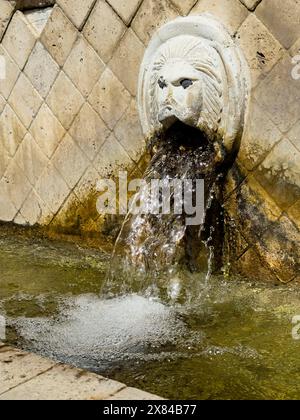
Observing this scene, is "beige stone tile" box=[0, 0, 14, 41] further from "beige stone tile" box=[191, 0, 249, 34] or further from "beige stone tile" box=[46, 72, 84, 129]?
"beige stone tile" box=[191, 0, 249, 34]

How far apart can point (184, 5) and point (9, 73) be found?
164 centimetres

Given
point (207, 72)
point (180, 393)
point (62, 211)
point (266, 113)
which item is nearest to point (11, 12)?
point (62, 211)

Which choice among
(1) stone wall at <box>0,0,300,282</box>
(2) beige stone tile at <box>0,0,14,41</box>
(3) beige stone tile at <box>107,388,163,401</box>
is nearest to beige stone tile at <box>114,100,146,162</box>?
(1) stone wall at <box>0,0,300,282</box>

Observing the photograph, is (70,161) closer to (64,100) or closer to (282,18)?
(64,100)

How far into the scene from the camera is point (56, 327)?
2.82 m

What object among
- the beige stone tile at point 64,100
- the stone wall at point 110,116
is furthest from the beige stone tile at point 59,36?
the beige stone tile at point 64,100

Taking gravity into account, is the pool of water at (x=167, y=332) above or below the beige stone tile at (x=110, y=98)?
below

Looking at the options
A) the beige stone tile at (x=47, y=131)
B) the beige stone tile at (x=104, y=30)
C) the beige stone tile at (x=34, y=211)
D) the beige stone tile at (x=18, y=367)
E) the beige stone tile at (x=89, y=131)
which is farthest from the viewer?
the beige stone tile at (x=34, y=211)

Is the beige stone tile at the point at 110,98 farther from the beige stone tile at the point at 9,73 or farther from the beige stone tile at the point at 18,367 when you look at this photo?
the beige stone tile at the point at 18,367

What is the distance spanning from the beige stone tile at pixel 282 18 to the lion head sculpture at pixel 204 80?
0.22m

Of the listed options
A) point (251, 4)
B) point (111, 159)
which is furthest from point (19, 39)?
point (251, 4)

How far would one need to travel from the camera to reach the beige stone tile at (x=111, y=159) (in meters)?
3.96

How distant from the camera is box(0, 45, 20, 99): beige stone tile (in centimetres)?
450

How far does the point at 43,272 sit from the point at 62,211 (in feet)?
2.45
